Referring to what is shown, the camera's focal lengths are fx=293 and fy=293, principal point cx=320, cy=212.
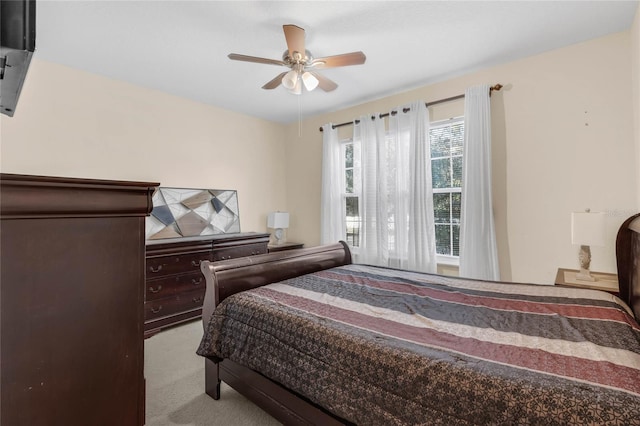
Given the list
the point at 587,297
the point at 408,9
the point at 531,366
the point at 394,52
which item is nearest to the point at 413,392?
the point at 531,366

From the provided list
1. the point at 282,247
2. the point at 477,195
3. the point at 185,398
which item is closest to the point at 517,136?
the point at 477,195

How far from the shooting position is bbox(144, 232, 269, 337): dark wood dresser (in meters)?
2.90

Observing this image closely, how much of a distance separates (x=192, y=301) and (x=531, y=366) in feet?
10.2

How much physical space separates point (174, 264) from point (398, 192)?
104 inches

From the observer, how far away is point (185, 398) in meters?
1.94

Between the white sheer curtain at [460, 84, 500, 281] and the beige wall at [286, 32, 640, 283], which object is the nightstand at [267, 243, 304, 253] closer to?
the white sheer curtain at [460, 84, 500, 281]

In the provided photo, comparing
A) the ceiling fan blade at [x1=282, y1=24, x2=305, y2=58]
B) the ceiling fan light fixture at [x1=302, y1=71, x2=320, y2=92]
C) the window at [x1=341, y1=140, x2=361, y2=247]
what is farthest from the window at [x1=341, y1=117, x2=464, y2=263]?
the ceiling fan blade at [x1=282, y1=24, x2=305, y2=58]

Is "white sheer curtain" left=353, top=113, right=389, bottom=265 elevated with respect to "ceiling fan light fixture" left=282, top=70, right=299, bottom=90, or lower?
lower

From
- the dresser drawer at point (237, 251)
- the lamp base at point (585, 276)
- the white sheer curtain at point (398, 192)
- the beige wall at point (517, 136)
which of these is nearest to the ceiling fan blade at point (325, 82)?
the white sheer curtain at point (398, 192)

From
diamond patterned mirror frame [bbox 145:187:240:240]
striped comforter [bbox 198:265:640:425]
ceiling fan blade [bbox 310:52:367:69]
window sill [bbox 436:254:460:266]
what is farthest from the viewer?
diamond patterned mirror frame [bbox 145:187:240:240]

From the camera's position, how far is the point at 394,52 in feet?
8.89

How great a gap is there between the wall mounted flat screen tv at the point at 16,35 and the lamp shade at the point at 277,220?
394 cm

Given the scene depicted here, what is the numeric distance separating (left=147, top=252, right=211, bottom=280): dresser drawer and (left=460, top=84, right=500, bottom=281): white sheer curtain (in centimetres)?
282

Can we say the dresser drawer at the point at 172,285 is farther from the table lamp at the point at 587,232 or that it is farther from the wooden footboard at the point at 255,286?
the table lamp at the point at 587,232
